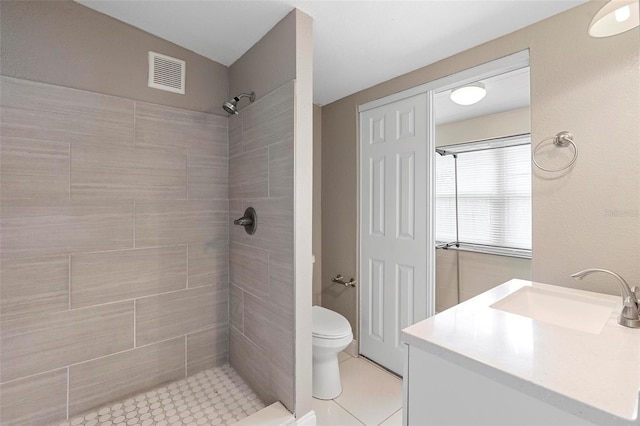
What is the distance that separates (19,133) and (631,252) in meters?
2.78

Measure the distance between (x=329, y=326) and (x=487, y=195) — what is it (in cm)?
210

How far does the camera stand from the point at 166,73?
1745mm

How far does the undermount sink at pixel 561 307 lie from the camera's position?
3.52ft

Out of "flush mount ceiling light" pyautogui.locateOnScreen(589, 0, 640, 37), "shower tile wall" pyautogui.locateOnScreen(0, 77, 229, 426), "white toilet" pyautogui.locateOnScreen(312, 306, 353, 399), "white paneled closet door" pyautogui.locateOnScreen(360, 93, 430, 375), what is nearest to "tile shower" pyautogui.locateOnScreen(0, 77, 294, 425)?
→ "shower tile wall" pyautogui.locateOnScreen(0, 77, 229, 426)

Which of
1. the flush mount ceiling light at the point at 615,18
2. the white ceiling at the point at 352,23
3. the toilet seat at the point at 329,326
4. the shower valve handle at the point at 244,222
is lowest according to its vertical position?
the toilet seat at the point at 329,326

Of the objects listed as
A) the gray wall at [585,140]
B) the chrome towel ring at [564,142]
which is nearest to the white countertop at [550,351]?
the gray wall at [585,140]

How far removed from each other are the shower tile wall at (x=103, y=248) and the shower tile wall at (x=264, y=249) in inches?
5.7

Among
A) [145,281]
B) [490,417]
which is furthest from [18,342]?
[490,417]

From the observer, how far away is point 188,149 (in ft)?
6.04

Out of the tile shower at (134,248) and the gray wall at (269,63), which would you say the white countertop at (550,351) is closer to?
the tile shower at (134,248)

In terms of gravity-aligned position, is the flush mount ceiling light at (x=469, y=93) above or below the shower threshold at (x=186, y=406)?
above

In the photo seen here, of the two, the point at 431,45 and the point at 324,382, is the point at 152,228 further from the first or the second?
the point at 431,45

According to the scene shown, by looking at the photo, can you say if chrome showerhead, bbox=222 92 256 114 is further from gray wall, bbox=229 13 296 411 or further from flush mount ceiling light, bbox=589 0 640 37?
flush mount ceiling light, bbox=589 0 640 37

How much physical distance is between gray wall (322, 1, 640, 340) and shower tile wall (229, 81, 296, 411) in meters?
1.25
